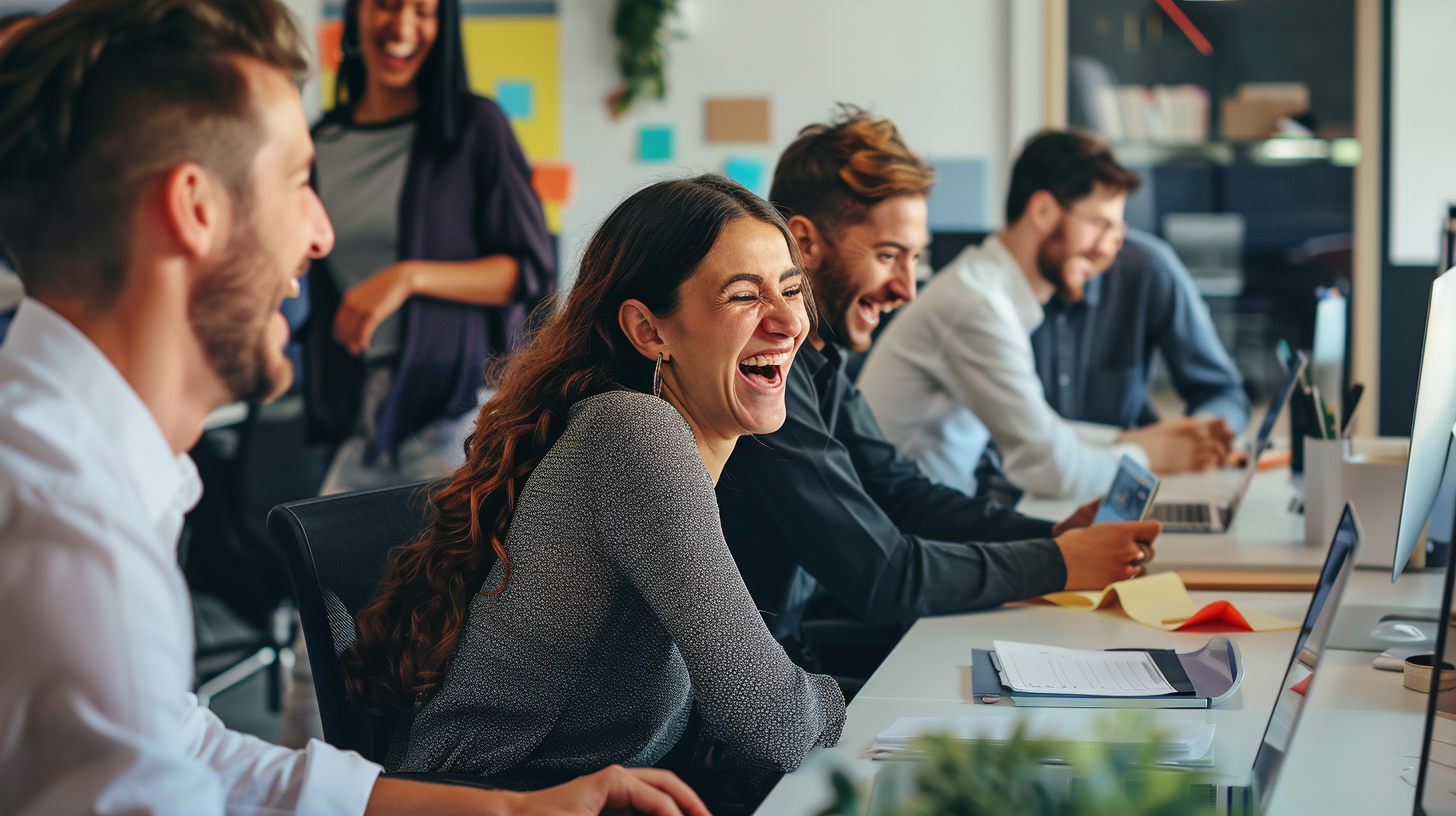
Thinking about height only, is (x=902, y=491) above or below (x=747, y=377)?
below

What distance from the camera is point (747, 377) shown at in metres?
1.30

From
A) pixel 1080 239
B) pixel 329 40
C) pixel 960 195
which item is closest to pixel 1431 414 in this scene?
pixel 1080 239

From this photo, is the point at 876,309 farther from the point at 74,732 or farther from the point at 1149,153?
the point at 1149,153

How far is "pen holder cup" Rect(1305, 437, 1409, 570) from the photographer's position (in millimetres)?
1691

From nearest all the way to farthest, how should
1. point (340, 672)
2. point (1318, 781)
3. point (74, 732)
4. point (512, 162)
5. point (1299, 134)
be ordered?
point (74, 732), point (1318, 781), point (340, 672), point (512, 162), point (1299, 134)

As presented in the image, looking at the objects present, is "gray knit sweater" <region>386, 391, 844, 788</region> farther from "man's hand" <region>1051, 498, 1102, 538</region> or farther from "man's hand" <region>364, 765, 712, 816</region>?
"man's hand" <region>1051, 498, 1102, 538</region>

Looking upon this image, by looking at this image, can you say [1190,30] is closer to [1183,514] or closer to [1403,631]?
[1183,514]

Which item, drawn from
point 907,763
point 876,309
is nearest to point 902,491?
point 876,309

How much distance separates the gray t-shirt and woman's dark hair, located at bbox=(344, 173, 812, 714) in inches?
42.0

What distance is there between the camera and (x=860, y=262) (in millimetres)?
1855

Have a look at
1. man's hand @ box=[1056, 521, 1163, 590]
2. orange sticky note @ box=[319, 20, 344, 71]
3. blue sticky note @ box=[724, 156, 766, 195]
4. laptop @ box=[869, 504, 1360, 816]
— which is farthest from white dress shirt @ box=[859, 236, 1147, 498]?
orange sticky note @ box=[319, 20, 344, 71]

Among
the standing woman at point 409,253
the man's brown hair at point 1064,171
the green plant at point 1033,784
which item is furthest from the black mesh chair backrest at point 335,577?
the man's brown hair at point 1064,171

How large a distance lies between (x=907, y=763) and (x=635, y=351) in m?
0.53

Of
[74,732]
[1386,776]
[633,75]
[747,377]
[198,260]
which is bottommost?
[1386,776]
